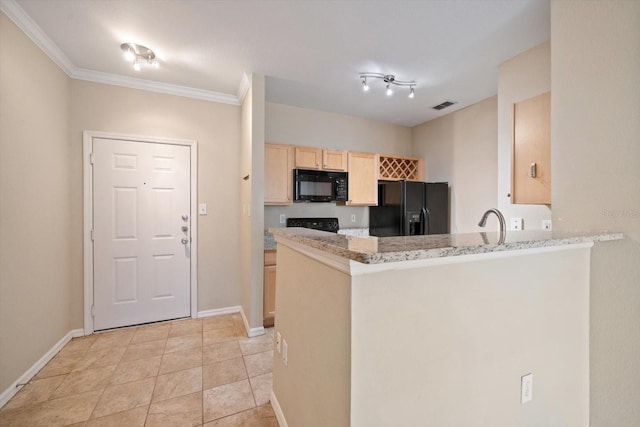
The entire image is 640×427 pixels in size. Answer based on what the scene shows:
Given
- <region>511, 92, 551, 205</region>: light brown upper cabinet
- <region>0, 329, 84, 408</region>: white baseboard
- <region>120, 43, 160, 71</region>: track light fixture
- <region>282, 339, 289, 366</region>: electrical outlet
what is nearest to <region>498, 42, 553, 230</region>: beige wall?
<region>511, 92, 551, 205</region>: light brown upper cabinet

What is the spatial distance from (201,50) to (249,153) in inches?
37.0

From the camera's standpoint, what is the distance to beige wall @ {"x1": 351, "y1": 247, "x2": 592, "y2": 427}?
0.91 meters

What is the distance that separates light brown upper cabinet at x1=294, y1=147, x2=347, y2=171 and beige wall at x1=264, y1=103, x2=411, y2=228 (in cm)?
34

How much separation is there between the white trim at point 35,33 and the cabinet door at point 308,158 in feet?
7.51

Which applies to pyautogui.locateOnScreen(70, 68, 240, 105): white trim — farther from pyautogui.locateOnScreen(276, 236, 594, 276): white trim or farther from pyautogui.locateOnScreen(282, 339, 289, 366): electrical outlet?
pyautogui.locateOnScreen(282, 339, 289, 366): electrical outlet

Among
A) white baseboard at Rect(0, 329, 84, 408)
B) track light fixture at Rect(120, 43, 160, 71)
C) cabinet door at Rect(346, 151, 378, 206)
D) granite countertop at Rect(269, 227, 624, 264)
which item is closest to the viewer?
granite countertop at Rect(269, 227, 624, 264)

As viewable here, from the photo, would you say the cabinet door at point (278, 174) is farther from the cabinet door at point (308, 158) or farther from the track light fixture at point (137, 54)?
the track light fixture at point (137, 54)

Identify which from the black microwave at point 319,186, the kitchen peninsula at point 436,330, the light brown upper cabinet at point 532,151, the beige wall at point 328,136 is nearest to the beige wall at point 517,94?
the light brown upper cabinet at point 532,151

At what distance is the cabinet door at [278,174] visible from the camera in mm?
3184

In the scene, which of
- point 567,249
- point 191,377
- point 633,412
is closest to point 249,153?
point 191,377

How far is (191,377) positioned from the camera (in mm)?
2051

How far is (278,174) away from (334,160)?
80 cm

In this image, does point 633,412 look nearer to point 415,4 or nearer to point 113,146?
point 415,4

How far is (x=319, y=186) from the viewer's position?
3.43 metres
